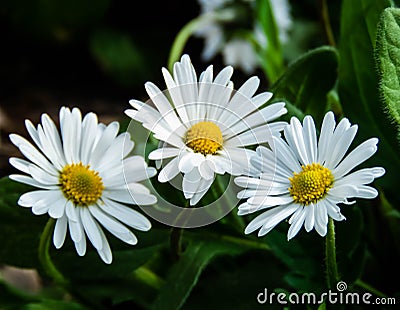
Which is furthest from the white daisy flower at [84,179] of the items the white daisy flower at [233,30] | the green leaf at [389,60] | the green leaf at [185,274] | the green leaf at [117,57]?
the green leaf at [117,57]

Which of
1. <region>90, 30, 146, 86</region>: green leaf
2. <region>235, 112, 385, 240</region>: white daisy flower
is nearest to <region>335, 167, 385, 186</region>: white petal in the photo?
<region>235, 112, 385, 240</region>: white daisy flower

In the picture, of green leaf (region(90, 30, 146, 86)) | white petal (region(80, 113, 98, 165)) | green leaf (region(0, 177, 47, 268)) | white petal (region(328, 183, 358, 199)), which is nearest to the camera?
white petal (region(328, 183, 358, 199))

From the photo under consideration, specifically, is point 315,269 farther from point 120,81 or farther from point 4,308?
point 120,81

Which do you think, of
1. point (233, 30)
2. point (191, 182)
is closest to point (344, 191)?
point (191, 182)

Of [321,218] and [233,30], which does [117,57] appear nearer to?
[233,30]

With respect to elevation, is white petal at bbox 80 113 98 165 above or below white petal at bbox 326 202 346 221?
above

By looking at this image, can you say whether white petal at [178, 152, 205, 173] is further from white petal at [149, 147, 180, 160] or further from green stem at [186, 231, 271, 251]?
green stem at [186, 231, 271, 251]

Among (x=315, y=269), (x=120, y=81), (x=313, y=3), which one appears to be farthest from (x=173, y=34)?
(x=315, y=269)
